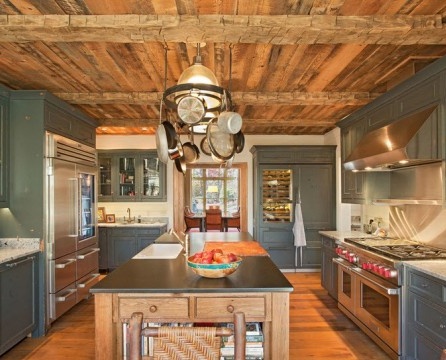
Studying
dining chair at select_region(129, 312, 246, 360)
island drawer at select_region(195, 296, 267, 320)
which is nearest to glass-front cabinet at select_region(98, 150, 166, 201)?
island drawer at select_region(195, 296, 267, 320)

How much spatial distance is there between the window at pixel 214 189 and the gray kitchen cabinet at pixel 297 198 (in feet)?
19.3

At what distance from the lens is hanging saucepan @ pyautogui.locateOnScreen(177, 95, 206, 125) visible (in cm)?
229

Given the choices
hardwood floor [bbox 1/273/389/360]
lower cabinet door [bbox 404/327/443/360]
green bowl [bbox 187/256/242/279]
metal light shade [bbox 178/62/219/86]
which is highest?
metal light shade [bbox 178/62/219/86]

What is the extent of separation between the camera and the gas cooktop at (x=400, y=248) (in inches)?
110

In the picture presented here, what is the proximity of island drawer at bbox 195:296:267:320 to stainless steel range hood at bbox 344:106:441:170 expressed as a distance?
5.43 ft

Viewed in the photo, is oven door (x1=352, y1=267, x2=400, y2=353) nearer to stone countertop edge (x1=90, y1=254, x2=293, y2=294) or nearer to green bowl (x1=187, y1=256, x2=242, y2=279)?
stone countertop edge (x1=90, y1=254, x2=293, y2=294)

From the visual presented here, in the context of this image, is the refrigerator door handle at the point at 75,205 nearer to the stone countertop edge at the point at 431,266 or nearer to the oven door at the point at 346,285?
the oven door at the point at 346,285

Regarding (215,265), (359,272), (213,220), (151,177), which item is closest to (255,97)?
(359,272)

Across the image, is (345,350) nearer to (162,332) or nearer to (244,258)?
(244,258)

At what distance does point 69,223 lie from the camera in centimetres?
390

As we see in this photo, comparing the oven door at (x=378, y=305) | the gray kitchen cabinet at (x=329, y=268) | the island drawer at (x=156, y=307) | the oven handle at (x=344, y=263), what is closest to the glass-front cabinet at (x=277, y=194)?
the gray kitchen cabinet at (x=329, y=268)

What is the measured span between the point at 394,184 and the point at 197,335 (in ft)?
11.3

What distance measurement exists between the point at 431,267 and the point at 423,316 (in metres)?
0.36

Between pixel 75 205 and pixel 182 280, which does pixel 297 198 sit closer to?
pixel 75 205
